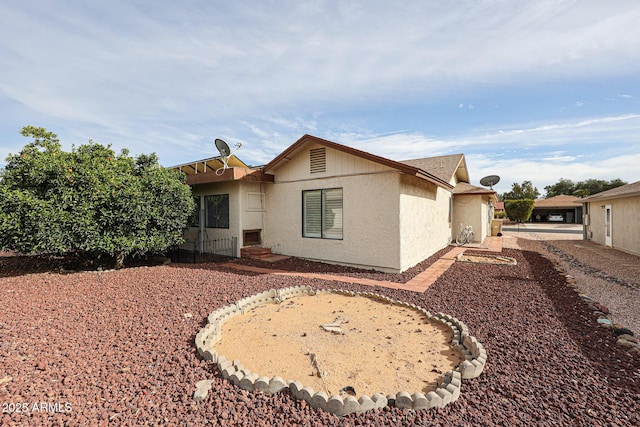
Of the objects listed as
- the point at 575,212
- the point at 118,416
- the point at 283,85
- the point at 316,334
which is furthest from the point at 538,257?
the point at 575,212

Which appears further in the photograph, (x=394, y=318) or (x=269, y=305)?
(x=269, y=305)

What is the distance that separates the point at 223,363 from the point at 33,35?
977cm

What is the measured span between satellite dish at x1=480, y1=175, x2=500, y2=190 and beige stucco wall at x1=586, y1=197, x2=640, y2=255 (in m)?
5.31

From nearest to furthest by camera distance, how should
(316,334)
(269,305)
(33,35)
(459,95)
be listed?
1. (316,334)
2. (269,305)
3. (33,35)
4. (459,95)

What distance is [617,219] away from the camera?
13695 millimetres

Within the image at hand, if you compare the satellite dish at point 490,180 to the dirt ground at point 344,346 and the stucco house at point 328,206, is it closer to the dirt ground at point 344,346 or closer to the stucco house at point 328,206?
the stucco house at point 328,206

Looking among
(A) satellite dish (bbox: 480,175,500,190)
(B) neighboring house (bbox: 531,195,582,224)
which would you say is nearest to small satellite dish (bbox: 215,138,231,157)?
(A) satellite dish (bbox: 480,175,500,190)

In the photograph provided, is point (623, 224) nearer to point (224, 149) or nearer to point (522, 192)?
point (224, 149)

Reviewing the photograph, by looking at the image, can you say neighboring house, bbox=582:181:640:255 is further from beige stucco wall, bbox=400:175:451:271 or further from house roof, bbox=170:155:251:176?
Answer: house roof, bbox=170:155:251:176

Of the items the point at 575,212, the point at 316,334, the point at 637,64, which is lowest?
the point at 316,334

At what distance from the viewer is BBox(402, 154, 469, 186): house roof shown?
15141mm

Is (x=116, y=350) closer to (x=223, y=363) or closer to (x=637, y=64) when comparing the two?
(x=223, y=363)

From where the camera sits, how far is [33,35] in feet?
23.1

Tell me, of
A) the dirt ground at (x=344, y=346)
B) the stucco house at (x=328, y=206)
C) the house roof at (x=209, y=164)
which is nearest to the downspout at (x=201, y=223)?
the stucco house at (x=328, y=206)
